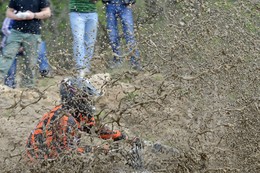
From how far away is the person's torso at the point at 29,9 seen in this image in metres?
9.87

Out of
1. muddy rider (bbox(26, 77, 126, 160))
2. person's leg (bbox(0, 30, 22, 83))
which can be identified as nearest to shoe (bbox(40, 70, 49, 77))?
→ person's leg (bbox(0, 30, 22, 83))

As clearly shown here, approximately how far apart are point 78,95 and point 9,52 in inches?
125

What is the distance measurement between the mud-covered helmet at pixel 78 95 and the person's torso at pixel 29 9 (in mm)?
2973

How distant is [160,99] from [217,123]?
0.60 meters

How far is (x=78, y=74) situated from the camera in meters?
7.34

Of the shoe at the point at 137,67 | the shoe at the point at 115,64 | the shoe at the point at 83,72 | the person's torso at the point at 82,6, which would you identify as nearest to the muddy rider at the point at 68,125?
the shoe at the point at 83,72

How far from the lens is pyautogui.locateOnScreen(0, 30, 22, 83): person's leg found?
390 inches

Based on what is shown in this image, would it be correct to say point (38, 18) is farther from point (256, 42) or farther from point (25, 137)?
point (256, 42)

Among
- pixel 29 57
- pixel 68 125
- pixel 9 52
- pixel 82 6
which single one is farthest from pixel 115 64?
pixel 9 52

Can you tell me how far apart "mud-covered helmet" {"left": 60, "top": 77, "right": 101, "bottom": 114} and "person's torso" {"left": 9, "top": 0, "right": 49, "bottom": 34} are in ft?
9.75

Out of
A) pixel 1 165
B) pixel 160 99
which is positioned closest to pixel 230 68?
pixel 160 99

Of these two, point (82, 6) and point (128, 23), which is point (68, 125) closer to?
point (128, 23)

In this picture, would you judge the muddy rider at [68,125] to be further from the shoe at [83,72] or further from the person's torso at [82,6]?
the person's torso at [82,6]

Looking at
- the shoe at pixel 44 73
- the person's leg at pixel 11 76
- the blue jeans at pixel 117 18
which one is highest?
Answer: the blue jeans at pixel 117 18
